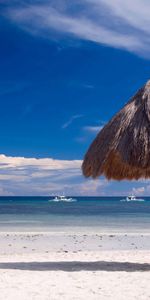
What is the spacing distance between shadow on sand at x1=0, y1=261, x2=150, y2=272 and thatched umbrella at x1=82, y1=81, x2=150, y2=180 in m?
1.50

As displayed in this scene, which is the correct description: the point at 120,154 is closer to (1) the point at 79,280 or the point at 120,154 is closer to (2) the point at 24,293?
(1) the point at 79,280

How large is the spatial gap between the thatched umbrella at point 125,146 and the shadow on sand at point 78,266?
1505 mm

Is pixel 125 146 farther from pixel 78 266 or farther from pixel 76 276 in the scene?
pixel 78 266

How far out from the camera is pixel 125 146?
816 centimetres

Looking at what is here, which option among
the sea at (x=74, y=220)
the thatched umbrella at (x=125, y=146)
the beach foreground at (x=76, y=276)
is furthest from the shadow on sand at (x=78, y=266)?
the sea at (x=74, y=220)

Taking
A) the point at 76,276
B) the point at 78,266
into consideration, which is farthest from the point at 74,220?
the point at 76,276

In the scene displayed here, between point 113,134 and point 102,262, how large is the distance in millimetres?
2769

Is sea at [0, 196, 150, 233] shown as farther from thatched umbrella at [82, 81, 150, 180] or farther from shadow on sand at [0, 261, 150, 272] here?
thatched umbrella at [82, 81, 150, 180]

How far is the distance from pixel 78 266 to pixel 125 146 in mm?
2462

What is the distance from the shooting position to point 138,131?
26.8 ft

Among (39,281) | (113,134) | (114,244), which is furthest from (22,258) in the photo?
(114,244)

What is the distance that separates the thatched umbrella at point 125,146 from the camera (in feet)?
26.6

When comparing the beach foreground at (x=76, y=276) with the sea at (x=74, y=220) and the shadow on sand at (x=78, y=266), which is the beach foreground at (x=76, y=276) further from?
the sea at (x=74, y=220)

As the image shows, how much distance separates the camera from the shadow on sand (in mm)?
8883
